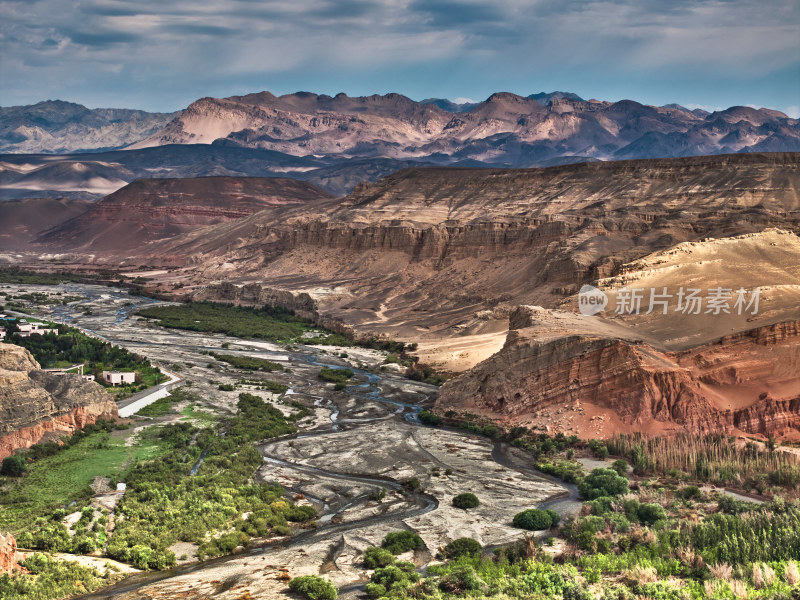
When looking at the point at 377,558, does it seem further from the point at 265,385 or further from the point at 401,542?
the point at 265,385

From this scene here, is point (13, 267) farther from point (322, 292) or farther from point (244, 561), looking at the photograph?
point (244, 561)

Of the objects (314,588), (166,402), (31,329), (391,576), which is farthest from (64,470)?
(31,329)

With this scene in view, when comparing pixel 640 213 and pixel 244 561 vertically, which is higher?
pixel 640 213

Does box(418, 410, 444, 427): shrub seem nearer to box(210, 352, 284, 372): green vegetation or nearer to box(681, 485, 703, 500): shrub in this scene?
box(681, 485, 703, 500): shrub

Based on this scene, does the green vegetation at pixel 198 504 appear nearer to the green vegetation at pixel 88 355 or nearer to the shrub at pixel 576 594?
the shrub at pixel 576 594

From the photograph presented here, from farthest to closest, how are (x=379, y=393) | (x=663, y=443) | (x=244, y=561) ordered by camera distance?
(x=379, y=393), (x=663, y=443), (x=244, y=561)

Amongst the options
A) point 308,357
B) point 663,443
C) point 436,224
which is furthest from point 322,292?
point 663,443

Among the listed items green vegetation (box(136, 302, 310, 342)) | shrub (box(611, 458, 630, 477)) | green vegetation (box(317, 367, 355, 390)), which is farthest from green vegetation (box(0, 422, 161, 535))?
green vegetation (box(136, 302, 310, 342))
